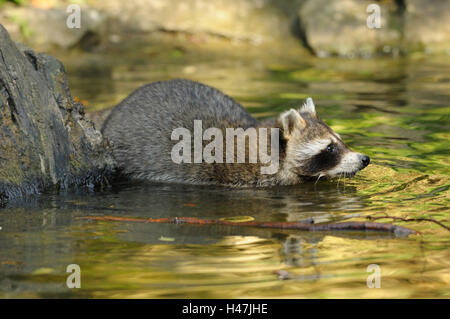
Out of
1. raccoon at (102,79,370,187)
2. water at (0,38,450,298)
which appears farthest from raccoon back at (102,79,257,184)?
water at (0,38,450,298)

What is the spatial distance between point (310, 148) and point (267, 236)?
2.10m

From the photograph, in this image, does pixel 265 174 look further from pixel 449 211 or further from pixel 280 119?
pixel 449 211

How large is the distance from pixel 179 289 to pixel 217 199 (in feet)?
8.08

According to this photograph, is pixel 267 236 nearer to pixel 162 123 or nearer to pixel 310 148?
pixel 310 148

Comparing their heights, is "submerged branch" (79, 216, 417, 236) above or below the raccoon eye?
below

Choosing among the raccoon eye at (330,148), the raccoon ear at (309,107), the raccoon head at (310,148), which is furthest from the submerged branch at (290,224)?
the raccoon ear at (309,107)

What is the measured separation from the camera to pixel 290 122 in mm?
7469

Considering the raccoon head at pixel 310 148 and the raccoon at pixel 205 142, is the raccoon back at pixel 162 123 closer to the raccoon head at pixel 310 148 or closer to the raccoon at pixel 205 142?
the raccoon at pixel 205 142

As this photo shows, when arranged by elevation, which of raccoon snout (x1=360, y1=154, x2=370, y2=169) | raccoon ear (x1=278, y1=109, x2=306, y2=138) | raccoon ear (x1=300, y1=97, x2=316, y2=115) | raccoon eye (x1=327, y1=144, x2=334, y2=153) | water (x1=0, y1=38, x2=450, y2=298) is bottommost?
water (x1=0, y1=38, x2=450, y2=298)

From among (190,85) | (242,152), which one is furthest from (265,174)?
(190,85)

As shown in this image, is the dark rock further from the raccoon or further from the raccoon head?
the raccoon head

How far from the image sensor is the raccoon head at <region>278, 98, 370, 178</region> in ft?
23.9

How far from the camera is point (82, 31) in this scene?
50.2 feet

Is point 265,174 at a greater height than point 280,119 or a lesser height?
lesser
